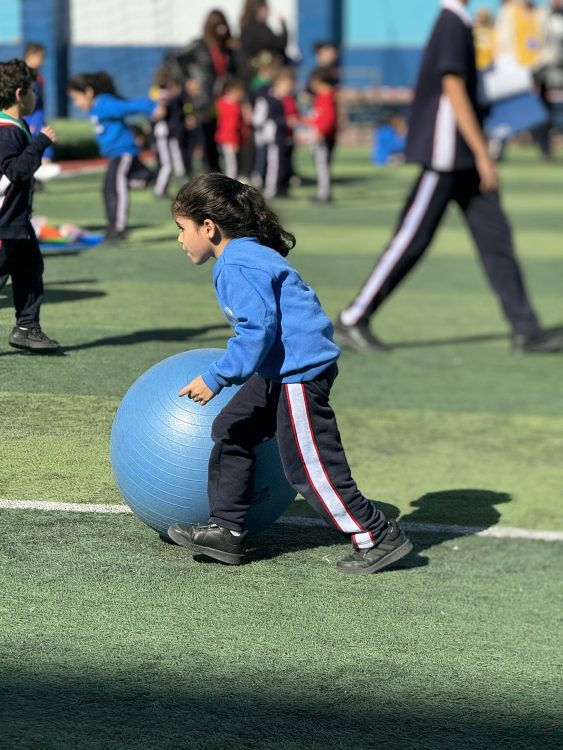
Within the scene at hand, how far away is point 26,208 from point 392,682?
203 cm

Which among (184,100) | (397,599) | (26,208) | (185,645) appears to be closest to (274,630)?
(185,645)

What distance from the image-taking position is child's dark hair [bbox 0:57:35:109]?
4.76 meters

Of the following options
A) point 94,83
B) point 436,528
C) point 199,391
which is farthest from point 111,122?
point 199,391

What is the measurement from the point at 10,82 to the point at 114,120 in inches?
154

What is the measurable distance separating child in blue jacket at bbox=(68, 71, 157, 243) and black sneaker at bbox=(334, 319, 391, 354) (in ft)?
5.58

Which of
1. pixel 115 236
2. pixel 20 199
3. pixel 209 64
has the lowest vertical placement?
pixel 209 64

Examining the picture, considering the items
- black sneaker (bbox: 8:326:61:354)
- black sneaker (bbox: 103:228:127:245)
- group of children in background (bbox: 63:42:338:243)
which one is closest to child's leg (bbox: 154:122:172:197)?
group of children in background (bbox: 63:42:338:243)

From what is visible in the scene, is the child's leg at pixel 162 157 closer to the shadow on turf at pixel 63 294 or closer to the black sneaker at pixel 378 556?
the shadow on turf at pixel 63 294

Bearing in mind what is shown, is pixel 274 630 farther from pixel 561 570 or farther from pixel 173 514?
pixel 561 570

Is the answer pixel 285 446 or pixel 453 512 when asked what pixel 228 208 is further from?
pixel 453 512

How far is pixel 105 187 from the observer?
835 centimetres

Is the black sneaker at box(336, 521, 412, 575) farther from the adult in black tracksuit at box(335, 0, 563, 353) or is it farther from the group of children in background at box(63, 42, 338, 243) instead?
the group of children in background at box(63, 42, 338, 243)

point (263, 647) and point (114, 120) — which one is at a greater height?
point (114, 120)

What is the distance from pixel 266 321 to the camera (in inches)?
174
